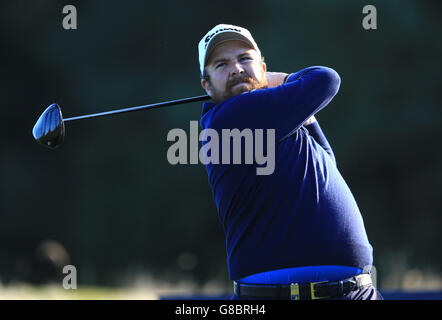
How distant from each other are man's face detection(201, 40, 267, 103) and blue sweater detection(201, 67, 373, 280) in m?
0.08

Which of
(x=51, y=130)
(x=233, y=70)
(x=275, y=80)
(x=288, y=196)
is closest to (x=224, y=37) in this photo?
(x=233, y=70)

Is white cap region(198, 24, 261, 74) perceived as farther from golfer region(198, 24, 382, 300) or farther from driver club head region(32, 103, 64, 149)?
driver club head region(32, 103, 64, 149)

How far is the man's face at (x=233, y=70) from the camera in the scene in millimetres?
1900

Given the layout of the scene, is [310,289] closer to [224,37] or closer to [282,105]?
[282,105]

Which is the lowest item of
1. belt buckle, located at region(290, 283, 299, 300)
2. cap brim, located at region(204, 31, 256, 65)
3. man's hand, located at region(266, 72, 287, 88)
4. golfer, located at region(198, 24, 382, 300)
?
belt buckle, located at region(290, 283, 299, 300)

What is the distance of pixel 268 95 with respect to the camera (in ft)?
5.86

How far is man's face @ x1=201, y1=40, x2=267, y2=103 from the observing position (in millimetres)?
1900

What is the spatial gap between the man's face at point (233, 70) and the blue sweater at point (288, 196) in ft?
0.27

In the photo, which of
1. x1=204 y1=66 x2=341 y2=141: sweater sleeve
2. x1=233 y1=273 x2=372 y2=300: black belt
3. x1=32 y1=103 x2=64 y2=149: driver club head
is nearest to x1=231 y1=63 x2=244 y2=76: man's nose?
x1=204 y1=66 x2=341 y2=141: sweater sleeve

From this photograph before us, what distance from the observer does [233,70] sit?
6.25 feet

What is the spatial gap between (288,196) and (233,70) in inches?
17.3

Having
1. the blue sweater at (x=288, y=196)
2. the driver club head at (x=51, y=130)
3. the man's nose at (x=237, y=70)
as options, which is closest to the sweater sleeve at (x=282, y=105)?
the blue sweater at (x=288, y=196)

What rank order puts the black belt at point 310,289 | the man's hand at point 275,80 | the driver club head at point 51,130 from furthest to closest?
the driver club head at point 51,130
the man's hand at point 275,80
the black belt at point 310,289

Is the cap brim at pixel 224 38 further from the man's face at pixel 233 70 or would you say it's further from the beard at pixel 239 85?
the beard at pixel 239 85
